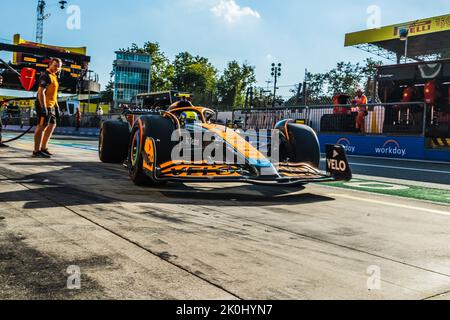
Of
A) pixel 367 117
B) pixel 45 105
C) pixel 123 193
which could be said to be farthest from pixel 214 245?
pixel 367 117

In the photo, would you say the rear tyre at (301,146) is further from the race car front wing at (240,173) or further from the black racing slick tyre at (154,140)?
the black racing slick tyre at (154,140)

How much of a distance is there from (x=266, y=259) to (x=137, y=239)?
0.83 metres

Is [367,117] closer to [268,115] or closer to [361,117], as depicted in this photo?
[361,117]

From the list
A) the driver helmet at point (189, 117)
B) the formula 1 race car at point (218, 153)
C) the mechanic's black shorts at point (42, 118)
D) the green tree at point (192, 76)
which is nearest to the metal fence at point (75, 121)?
the mechanic's black shorts at point (42, 118)

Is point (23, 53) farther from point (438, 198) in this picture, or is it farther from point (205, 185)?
point (438, 198)

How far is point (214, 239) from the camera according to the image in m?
2.75

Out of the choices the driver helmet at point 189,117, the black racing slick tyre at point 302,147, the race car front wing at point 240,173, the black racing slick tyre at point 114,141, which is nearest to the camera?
the race car front wing at point 240,173

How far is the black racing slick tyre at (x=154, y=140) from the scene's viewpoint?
4605mm

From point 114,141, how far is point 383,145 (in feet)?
27.7

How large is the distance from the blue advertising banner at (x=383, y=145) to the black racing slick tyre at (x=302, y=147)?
730cm

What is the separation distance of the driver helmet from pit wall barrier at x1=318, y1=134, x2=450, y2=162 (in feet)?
24.8

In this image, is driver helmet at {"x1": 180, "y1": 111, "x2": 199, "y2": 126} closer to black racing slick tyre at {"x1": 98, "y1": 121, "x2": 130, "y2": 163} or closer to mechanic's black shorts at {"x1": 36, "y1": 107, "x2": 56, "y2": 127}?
black racing slick tyre at {"x1": 98, "y1": 121, "x2": 130, "y2": 163}

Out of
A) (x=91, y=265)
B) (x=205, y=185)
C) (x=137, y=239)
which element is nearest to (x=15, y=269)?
(x=91, y=265)

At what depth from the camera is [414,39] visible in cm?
3119
